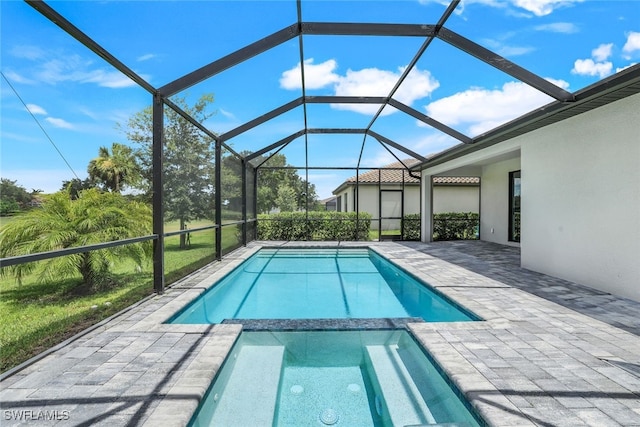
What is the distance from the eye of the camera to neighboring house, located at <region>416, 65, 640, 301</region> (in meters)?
4.24

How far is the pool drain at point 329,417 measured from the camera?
7.56 ft

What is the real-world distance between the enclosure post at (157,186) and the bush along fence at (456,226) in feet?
34.3

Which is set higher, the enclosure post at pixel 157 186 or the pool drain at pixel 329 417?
the enclosure post at pixel 157 186

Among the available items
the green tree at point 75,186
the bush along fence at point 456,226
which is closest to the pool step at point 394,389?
the green tree at point 75,186

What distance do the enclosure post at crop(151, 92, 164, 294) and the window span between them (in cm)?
951

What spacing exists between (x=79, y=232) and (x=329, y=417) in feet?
11.7

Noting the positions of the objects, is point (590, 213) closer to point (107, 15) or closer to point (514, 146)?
point (514, 146)

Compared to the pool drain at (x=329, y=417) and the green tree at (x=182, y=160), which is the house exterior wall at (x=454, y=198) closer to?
the green tree at (x=182, y=160)

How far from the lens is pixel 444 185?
1574 centimetres

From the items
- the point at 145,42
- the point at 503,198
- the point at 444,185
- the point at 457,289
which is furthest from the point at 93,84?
the point at 444,185

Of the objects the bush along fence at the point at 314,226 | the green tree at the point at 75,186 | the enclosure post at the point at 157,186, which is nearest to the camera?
the green tree at the point at 75,186

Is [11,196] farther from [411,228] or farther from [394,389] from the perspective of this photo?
[411,228]

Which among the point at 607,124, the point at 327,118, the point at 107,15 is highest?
the point at 327,118

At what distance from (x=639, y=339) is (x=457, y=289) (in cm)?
208
